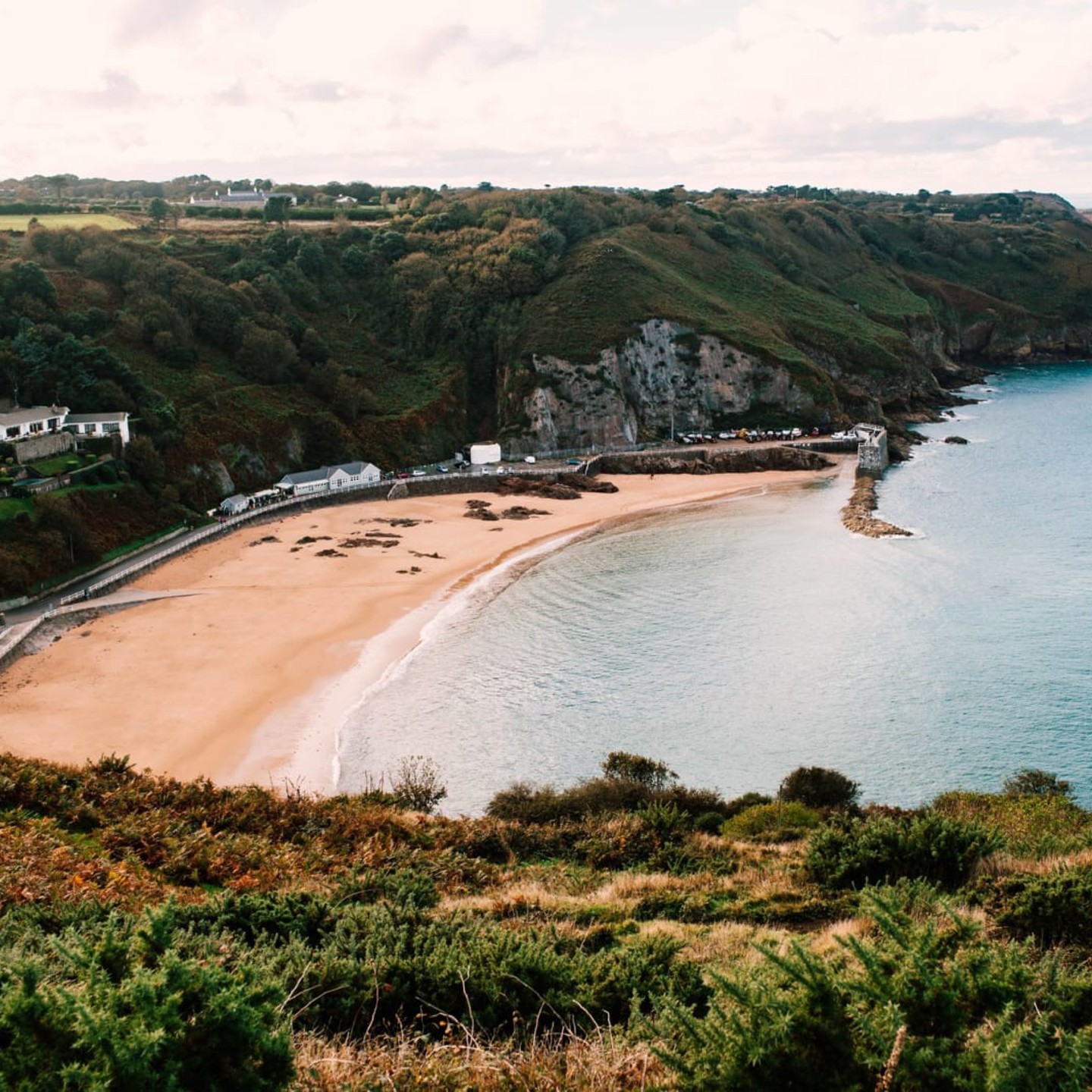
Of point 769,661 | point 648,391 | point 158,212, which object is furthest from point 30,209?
point 769,661

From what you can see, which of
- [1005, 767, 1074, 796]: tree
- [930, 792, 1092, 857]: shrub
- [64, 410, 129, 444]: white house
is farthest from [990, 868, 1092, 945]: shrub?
[64, 410, 129, 444]: white house

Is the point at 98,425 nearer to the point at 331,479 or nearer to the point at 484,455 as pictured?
the point at 331,479

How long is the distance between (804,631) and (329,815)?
22379 millimetres

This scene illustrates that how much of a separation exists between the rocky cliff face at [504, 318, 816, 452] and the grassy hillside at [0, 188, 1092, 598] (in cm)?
113

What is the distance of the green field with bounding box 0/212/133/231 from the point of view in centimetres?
7875

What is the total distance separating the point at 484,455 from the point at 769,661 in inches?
1418

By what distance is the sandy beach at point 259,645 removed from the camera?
27.4 meters

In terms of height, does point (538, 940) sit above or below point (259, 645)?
above

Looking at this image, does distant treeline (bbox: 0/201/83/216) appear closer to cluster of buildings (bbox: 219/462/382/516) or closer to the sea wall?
cluster of buildings (bbox: 219/462/382/516)

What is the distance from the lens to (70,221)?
82.7 m

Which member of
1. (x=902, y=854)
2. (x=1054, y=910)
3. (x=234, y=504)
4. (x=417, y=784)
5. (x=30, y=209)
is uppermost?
(x=30, y=209)

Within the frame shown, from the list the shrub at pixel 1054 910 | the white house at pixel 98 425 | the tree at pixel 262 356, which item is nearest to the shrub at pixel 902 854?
the shrub at pixel 1054 910

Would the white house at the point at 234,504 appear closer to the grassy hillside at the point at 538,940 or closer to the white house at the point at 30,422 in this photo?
the white house at the point at 30,422

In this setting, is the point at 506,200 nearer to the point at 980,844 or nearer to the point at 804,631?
the point at 804,631
